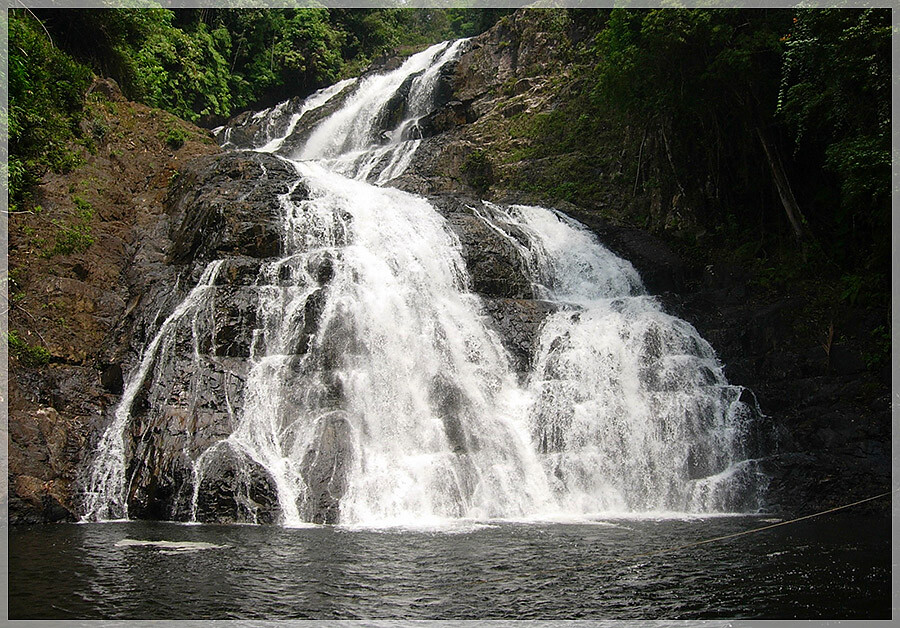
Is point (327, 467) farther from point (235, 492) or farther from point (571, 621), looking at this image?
point (571, 621)

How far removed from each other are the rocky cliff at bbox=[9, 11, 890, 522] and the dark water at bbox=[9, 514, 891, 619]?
159 centimetres

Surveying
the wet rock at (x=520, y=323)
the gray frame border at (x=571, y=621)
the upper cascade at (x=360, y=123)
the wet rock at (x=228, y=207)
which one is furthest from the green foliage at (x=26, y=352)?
the upper cascade at (x=360, y=123)

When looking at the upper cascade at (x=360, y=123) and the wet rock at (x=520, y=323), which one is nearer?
the wet rock at (x=520, y=323)

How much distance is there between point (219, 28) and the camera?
27750 mm

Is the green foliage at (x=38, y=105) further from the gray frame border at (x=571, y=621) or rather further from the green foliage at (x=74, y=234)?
the green foliage at (x=74, y=234)

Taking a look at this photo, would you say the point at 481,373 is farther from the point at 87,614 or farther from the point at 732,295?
the point at 87,614

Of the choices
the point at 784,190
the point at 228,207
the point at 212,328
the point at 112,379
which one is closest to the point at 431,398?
the point at 212,328

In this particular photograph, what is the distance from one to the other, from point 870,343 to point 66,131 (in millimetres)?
17250

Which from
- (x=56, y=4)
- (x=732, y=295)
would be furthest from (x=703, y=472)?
(x=56, y=4)

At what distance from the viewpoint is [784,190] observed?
15.1 meters

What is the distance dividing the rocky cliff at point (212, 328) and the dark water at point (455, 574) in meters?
1.59

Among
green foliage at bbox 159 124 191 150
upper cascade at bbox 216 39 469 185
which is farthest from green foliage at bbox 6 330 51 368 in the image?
upper cascade at bbox 216 39 469 185

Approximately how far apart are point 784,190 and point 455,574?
13.2m

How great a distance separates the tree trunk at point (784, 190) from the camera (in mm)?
14875
